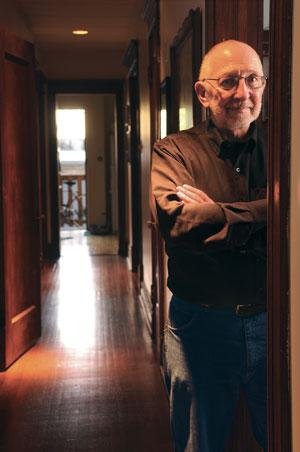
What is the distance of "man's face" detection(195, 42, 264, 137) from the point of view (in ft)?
6.24

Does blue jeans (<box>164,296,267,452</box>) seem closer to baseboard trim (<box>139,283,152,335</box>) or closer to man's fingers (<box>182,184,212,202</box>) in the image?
man's fingers (<box>182,184,212,202</box>)

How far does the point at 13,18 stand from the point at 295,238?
473 cm

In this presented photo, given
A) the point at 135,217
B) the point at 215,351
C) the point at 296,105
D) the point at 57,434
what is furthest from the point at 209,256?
the point at 135,217

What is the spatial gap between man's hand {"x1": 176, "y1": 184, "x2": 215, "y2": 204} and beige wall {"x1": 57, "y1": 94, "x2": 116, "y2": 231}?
11.1 m

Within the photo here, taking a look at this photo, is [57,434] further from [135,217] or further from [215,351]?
[135,217]

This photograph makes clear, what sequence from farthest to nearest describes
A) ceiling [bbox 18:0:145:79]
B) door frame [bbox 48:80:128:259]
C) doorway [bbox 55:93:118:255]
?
1. doorway [bbox 55:93:118:255]
2. door frame [bbox 48:80:128:259]
3. ceiling [bbox 18:0:145:79]

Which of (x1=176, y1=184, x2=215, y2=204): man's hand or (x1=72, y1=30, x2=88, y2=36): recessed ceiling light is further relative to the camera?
(x1=72, y1=30, x2=88, y2=36): recessed ceiling light

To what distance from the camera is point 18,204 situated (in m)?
4.52

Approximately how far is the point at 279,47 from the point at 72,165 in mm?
14265

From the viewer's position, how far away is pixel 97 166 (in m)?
13.0

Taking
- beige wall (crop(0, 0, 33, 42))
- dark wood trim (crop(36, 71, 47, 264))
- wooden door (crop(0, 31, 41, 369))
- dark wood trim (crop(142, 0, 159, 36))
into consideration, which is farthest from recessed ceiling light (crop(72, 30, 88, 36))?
wooden door (crop(0, 31, 41, 369))

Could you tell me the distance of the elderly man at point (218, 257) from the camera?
179cm

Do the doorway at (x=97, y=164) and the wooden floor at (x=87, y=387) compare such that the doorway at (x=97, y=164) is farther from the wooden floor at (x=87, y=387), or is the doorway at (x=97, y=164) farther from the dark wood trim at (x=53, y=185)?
the wooden floor at (x=87, y=387)

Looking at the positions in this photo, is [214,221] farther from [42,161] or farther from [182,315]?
[42,161]
